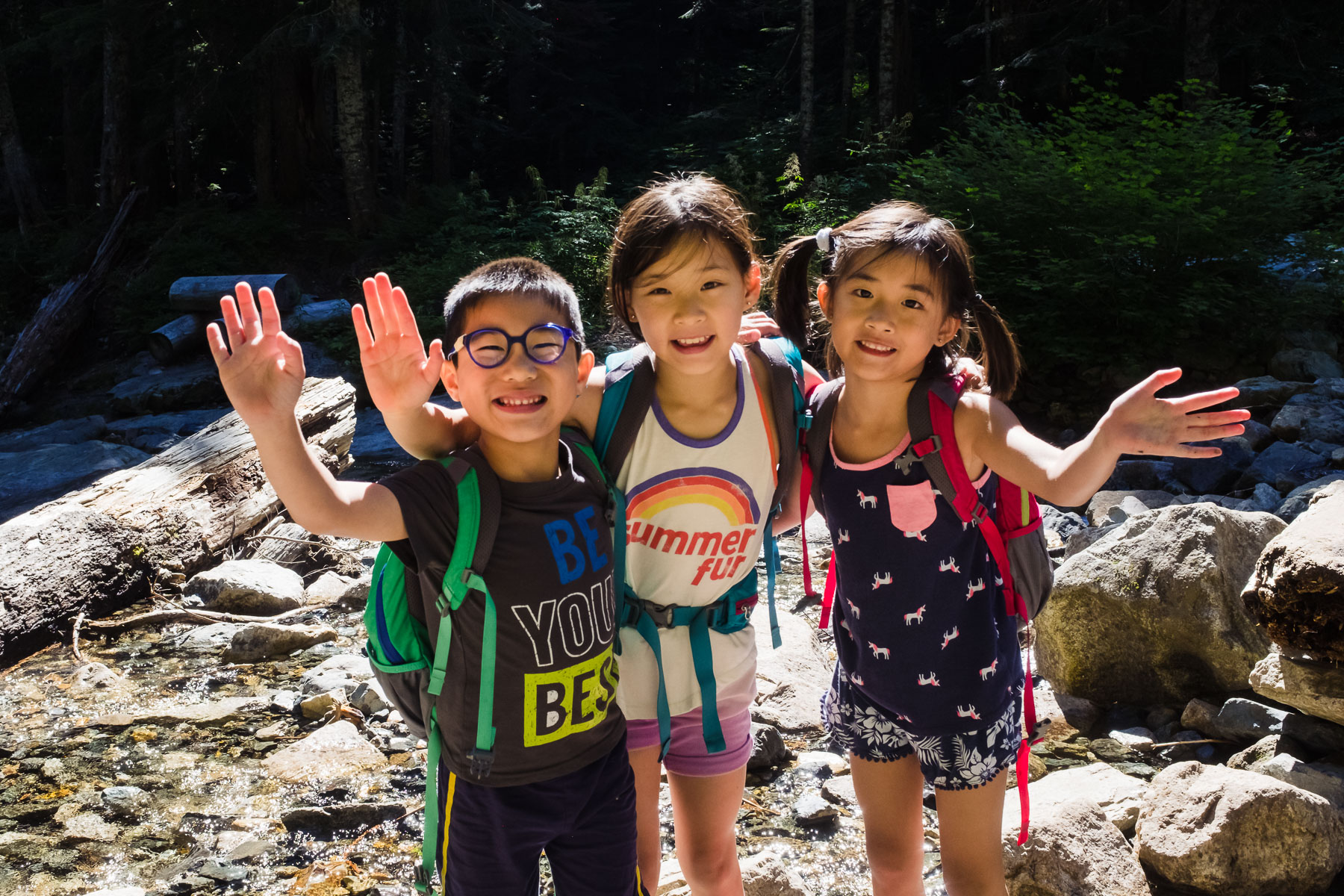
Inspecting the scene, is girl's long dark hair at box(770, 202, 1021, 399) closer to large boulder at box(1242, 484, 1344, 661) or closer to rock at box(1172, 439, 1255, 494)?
large boulder at box(1242, 484, 1344, 661)

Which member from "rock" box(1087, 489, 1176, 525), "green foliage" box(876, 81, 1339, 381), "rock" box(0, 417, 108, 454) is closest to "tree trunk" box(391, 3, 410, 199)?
"rock" box(0, 417, 108, 454)

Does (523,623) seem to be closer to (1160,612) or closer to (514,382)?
(514,382)

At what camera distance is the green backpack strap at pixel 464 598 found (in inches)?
71.9

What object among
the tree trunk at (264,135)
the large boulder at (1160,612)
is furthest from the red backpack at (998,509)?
the tree trunk at (264,135)

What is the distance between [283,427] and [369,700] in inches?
101

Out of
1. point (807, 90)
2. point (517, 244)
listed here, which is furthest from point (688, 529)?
point (807, 90)

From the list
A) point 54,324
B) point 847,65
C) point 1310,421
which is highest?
point 847,65

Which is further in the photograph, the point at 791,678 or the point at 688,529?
the point at 791,678

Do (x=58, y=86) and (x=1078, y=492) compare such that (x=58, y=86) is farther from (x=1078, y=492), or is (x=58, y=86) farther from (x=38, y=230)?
(x=1078, y=492)

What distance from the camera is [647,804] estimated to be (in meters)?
2.25

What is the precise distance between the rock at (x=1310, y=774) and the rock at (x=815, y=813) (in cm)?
135

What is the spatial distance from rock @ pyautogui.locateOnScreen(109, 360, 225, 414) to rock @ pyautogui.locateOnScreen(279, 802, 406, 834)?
9.34m

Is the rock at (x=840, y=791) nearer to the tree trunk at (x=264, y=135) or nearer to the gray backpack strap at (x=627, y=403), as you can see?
the gray backpack strap at (x=627, y=403)

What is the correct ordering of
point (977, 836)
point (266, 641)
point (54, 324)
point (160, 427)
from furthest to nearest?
point (54, 324) < point (160, 427) < point (266, 641) < point (977, 836)
